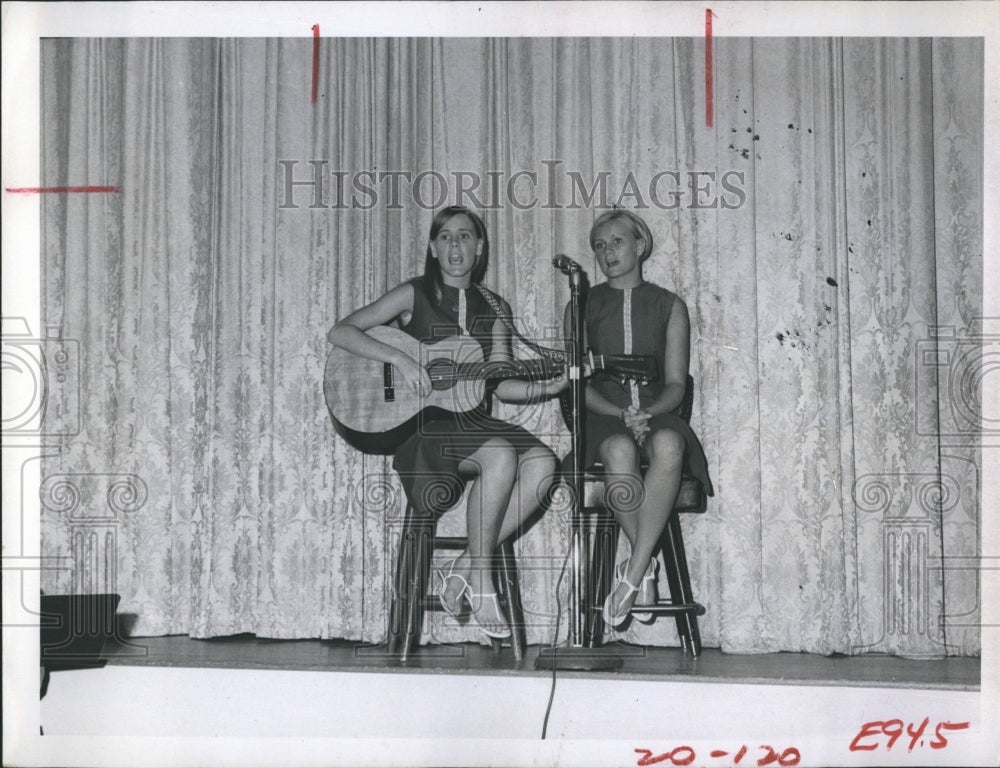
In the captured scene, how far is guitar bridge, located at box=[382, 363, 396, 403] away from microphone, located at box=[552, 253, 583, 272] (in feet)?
2.12

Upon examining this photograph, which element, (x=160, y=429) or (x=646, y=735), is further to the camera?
(x=160, y=429)

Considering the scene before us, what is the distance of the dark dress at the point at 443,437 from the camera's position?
3.80 meters

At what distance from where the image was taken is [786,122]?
385cm

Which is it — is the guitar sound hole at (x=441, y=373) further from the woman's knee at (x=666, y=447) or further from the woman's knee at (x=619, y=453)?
the woman's knee at (x=666, y=447)

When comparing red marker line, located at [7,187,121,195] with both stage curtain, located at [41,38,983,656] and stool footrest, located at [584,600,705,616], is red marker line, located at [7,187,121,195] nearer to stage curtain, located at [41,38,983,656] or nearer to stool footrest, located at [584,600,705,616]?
stage curtain, located at [41,38,983,656]

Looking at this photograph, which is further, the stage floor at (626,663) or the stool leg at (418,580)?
the stool leg at (418,580)

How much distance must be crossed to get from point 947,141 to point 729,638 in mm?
1778

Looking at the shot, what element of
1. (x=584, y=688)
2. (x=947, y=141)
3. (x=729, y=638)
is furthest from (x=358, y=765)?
(x=947, y=141)

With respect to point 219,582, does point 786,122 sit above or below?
above

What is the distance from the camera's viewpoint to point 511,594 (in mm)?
3777

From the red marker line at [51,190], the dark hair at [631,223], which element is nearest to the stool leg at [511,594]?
the dark hair at [631,223]

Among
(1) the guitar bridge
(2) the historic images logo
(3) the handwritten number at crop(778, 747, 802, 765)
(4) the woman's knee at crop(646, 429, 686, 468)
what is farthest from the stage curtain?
(3) the handwritten number at crop(778, 747, 802, 765)

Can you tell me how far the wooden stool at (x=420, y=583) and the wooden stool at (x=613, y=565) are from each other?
0.81 ft

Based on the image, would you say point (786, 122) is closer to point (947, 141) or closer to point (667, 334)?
point (947, 141)
